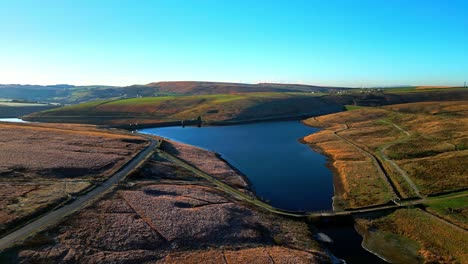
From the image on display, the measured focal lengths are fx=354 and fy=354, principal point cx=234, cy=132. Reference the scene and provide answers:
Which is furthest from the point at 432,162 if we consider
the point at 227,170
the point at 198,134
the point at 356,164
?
the point at 198,134

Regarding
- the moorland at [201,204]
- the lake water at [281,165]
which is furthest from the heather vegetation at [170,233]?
the lake water at [281,165]

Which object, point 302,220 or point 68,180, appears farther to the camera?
point 68,180

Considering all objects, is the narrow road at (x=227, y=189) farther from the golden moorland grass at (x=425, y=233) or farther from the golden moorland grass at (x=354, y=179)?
the golden moorland grass at (x=425, y=233)

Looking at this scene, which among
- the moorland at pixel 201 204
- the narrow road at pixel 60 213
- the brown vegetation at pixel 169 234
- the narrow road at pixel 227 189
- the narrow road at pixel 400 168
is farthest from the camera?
the narrow road at pixel 400 168

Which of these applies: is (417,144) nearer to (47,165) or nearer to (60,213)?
(60,213)

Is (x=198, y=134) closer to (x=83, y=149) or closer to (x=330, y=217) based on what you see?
(x=83, y=149)

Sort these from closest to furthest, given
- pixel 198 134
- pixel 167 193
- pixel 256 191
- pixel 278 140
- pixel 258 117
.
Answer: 1. pixel 167 193
2. pixel 256 191
3. pixel 278 140
4. pixel 198 134
5. pixel 258 117
